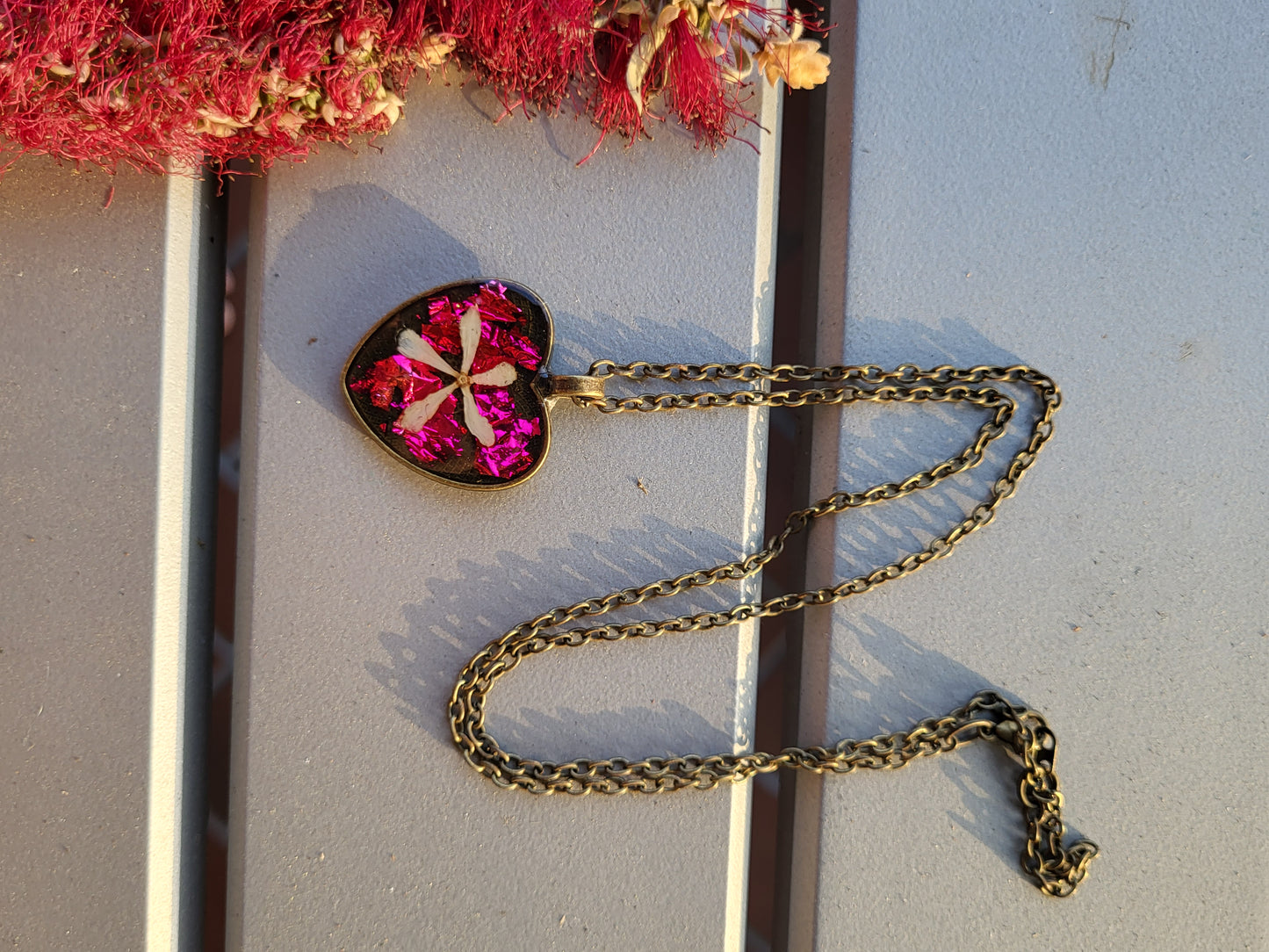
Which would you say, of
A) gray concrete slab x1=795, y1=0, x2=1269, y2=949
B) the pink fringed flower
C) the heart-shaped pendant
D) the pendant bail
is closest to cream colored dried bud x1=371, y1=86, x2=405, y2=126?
the pink fringed flower

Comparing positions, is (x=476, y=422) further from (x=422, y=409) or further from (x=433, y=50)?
Answer: (x=433, y=50)

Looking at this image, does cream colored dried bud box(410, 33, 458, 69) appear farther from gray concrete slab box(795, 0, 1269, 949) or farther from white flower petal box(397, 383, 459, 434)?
gray concrete slab box(795, 0, 1269, 949)

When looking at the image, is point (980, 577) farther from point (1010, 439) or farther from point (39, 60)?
point (39, 60)

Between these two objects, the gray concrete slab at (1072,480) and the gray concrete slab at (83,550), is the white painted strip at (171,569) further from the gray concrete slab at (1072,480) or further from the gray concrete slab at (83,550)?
the gray concrete slab at (1072,480)

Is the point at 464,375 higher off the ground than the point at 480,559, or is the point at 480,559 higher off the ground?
the point at 464,375

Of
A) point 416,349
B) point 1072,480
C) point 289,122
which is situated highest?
point 289,122

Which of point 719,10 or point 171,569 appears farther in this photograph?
point 171,569

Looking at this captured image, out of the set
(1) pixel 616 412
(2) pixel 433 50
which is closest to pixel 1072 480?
(1) pixel 616 412
